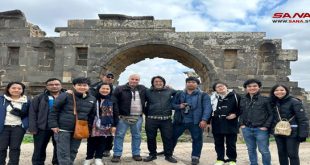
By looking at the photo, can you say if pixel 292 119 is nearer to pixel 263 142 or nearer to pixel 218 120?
pixel 263 142

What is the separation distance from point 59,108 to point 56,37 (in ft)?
29.2

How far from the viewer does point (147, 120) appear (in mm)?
6754

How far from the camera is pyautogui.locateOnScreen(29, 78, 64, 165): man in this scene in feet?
18.9

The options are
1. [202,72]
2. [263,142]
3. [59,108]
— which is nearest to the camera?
[59,108]

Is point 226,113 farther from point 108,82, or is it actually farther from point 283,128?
point 108,82

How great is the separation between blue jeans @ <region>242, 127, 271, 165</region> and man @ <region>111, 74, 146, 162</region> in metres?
2.04

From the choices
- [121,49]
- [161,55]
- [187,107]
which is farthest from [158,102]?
[161,55]

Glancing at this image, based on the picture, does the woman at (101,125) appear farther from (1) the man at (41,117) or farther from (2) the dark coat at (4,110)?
(2) the dark coat at (4,110)

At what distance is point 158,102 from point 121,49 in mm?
7311

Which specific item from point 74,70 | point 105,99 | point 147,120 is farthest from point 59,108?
point 74,70

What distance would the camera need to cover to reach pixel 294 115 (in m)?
5.58

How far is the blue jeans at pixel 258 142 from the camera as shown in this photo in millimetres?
5945

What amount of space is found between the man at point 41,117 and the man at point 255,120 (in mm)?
3350

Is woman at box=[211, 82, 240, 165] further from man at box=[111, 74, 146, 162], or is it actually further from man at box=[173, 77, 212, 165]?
man at box=[111, 74, 146, 162]
